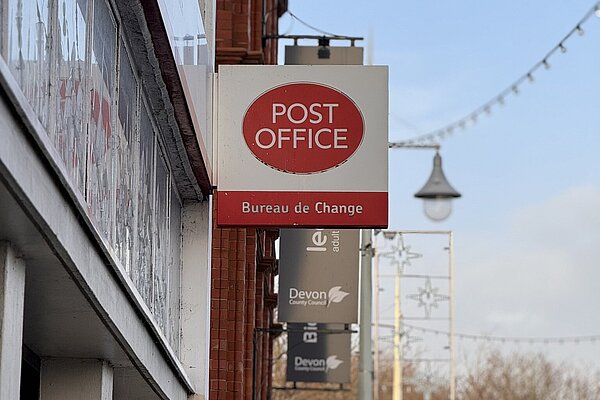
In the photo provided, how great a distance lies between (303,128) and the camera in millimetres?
9758

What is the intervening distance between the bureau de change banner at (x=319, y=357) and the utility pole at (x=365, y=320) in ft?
2.65

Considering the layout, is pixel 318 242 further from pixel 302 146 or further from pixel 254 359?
pixel 302 146

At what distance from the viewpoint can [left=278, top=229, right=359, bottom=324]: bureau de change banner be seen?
18.3 metres

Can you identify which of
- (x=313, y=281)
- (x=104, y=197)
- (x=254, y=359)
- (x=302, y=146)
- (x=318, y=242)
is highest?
(x=318, y=242)

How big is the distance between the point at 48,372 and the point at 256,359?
10.6 metres

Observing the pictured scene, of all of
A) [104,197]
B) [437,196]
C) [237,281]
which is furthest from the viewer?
[437,196]

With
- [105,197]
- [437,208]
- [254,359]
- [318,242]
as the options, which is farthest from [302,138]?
[437,208]

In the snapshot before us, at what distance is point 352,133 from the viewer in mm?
9781

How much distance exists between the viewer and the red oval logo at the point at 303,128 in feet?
31.8

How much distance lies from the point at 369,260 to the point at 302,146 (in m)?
11.8

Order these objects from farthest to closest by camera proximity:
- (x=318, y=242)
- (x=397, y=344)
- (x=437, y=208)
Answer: (x=397, y=344) → (x=437, y=208) → (x=318, y=242)

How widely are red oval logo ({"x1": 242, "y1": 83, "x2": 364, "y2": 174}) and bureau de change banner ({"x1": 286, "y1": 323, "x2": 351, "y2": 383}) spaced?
1226 cm

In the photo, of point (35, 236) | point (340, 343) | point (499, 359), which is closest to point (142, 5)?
point (35, 236)

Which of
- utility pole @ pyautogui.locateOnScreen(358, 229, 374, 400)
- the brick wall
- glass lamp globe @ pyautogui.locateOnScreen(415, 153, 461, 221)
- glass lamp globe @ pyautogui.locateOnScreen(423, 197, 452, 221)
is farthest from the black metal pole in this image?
glass lamp globe @ pyautogui.locateOnScreen(415, 153, 461, 221)
